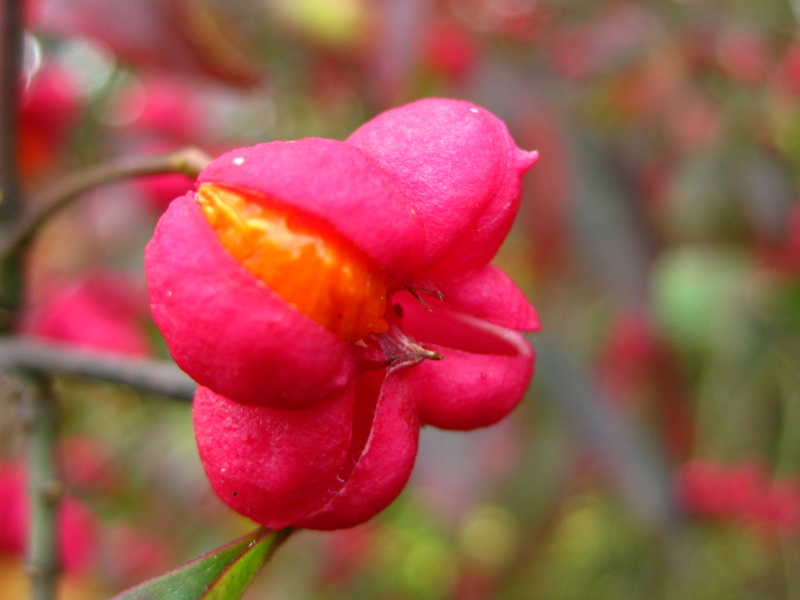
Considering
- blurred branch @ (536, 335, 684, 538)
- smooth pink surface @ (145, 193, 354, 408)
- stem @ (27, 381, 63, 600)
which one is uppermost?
smooth pink surface @ (145, 193, 354, 408)

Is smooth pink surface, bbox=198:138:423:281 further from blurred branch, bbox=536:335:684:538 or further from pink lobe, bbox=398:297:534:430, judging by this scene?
blurred branch, bbox=536:335:684:538

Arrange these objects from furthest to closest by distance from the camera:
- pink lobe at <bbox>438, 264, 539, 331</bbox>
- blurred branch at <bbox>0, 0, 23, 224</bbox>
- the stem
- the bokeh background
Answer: the bokeh background < blurred branch at <bbox>0, 0, 23, 224</bbox> < the stem < pink lobe at <bbox>438, 264, 539, 331</bbox>

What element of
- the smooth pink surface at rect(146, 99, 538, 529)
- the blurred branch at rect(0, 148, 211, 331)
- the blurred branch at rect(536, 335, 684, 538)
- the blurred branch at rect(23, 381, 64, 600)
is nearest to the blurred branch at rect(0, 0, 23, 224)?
the blurred branch at rect(0, 148, 211, 331)

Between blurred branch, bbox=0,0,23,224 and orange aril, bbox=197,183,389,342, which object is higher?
orange aril, bbox=197,183,389,342

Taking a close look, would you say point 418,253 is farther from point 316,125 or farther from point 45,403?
point 316,125

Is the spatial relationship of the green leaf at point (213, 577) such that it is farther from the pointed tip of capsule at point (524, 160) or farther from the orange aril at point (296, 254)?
the pointed tip of capsule at point (524, 160)

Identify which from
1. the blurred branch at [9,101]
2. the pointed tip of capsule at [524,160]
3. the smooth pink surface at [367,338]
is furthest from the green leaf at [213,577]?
the blurred branch at [9,101]

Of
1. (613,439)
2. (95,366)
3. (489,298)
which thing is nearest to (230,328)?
(489,298)
